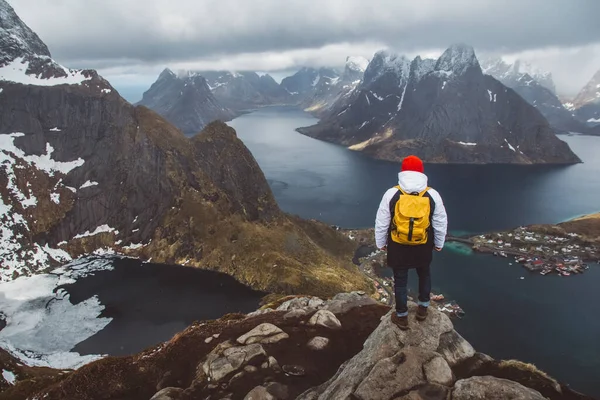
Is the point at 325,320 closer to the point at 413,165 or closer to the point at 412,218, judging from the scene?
the point at 412,218

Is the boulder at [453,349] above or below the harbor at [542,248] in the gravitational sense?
above

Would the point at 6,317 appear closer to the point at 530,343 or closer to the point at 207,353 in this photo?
the point at 207,353

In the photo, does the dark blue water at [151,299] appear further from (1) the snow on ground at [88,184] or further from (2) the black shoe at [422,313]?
(2) the black shoe at [422,313]

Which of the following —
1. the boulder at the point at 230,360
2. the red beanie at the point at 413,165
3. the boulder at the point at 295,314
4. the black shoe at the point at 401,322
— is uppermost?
the red beanie at the point at 413,165

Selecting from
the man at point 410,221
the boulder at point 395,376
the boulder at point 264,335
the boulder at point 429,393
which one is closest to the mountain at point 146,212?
the boulder at point 264,335

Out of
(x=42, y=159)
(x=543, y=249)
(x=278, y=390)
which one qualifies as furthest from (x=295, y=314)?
(x=42, y=159)

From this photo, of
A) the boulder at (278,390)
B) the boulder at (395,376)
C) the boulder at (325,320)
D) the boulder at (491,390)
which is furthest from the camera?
the boulder at (325,320)

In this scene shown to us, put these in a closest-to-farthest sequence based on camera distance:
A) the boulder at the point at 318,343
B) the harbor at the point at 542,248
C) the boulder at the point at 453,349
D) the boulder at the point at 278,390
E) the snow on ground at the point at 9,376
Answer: the boulder at the point at 453,349 < the boulder at the point at 278,390 < the boulder at the point at 318,343 < the snow on ground at the point at 9,376 < the harbor at the point at 542,248

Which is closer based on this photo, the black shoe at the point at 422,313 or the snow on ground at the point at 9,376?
the black shoe at the point at 422,313

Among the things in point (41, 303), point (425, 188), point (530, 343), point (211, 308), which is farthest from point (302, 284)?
point (425, 188)
